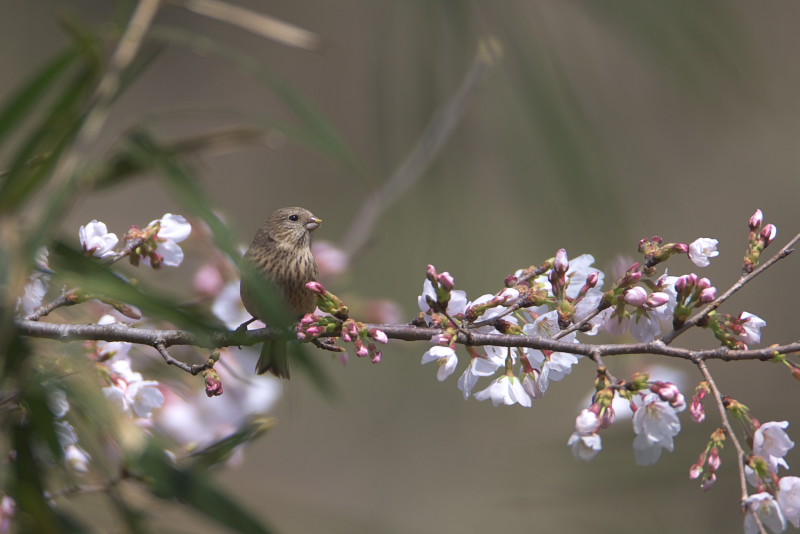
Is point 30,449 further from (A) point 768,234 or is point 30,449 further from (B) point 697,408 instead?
(A) point 768,234

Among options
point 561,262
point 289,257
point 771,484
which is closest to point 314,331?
point 561,262

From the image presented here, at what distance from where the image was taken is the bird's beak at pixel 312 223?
1.72 m

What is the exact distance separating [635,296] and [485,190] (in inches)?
32.9

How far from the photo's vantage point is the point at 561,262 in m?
1.00

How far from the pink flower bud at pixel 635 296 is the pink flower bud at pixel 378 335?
0.91 feet

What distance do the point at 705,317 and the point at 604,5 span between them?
1.21 ft

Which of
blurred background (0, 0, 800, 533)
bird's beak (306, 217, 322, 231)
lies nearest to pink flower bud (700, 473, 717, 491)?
blurred background (0, 0, 800, 533)

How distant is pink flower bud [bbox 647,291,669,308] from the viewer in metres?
1.01

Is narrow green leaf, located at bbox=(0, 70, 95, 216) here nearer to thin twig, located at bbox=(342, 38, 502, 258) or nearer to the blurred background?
the blurred background

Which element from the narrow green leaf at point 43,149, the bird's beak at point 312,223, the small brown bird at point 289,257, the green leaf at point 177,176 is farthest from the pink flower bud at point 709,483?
the bird's beak at point 312,223

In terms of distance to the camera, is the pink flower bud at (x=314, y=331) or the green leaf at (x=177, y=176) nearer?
the green leaf at (x=177, y=176)

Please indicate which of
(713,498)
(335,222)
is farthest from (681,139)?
(713,498)

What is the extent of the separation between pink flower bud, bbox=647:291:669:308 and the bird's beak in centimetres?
84

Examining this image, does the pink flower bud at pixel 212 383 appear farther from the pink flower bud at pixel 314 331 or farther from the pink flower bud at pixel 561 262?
the pink flower bud at pixel 561 262
